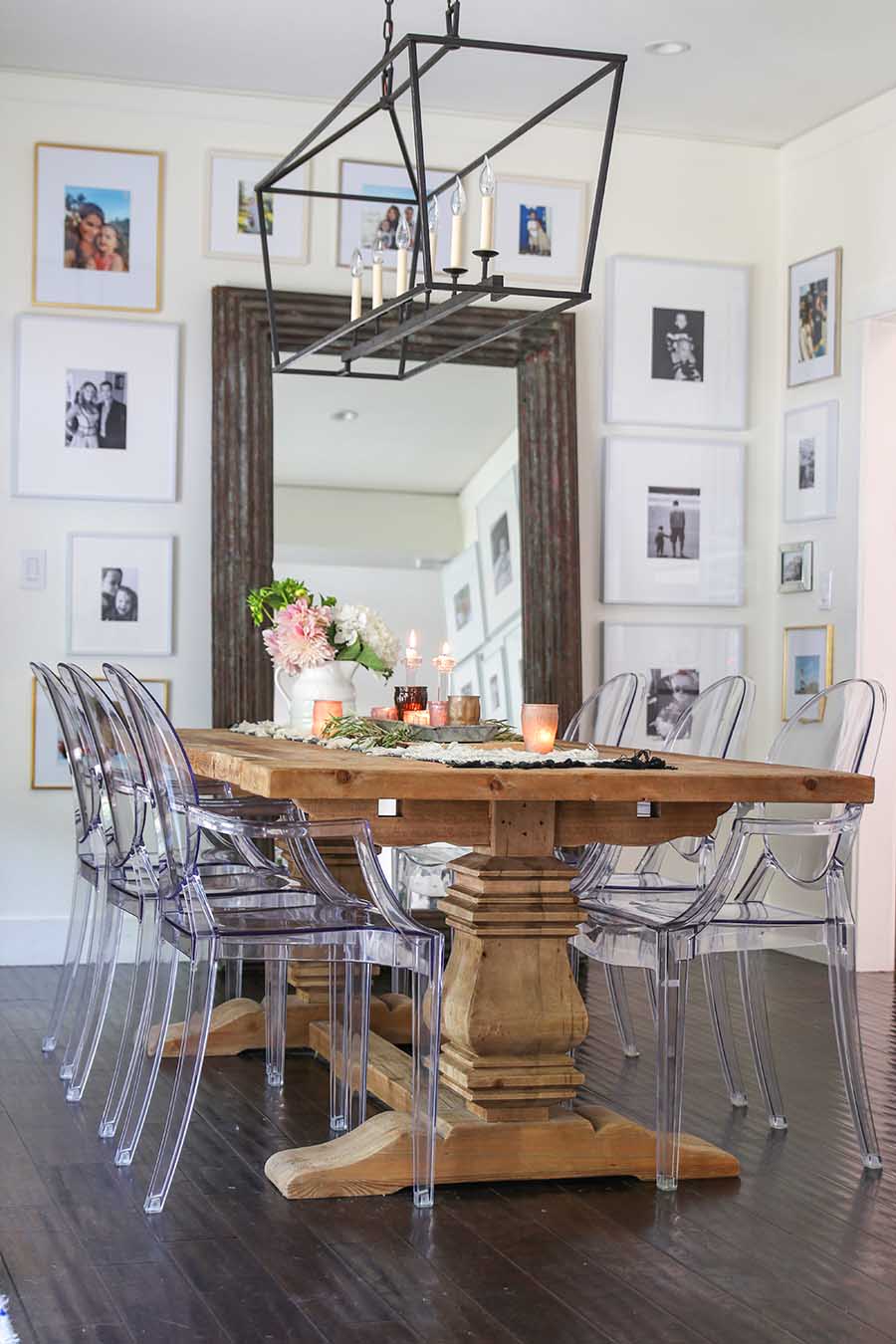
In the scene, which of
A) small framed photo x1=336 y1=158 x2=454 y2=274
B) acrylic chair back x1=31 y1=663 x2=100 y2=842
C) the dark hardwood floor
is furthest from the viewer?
small framed photo x1=336 y1=158 x2=454 y2=274

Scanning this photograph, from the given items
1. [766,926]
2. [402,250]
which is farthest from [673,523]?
[766,926]

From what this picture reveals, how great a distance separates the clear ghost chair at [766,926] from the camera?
3.24 meters

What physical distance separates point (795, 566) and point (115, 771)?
3.17m

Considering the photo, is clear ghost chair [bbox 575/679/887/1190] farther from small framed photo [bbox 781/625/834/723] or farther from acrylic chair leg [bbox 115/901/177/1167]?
small framed photo [bbox 781/625/834/723]

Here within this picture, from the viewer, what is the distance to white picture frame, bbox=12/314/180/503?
5.61m

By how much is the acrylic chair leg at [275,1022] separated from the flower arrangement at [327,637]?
0.97 m

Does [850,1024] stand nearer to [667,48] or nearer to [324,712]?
[324,712]

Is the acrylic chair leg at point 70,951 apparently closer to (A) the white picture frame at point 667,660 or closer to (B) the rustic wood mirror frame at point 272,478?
(B) the rustic wood mirror frame at point 272,478

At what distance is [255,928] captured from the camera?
3.12 m

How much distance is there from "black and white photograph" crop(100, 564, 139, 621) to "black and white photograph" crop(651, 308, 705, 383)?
2.06m

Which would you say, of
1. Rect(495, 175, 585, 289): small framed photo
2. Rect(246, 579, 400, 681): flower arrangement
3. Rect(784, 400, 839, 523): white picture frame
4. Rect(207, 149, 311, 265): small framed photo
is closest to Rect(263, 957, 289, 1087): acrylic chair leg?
Rect(246, 579, 400, 681): flower arrangement

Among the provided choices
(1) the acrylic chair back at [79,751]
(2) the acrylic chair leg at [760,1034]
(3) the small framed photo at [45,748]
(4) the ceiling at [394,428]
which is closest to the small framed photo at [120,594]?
(3) the small framed photo at [45,748]

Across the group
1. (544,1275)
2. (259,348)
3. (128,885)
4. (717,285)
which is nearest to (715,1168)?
(544,1275)

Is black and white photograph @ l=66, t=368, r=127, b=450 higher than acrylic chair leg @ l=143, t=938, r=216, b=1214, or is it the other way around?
black and white photograph @ l=66, t=368, r=127, b=450
